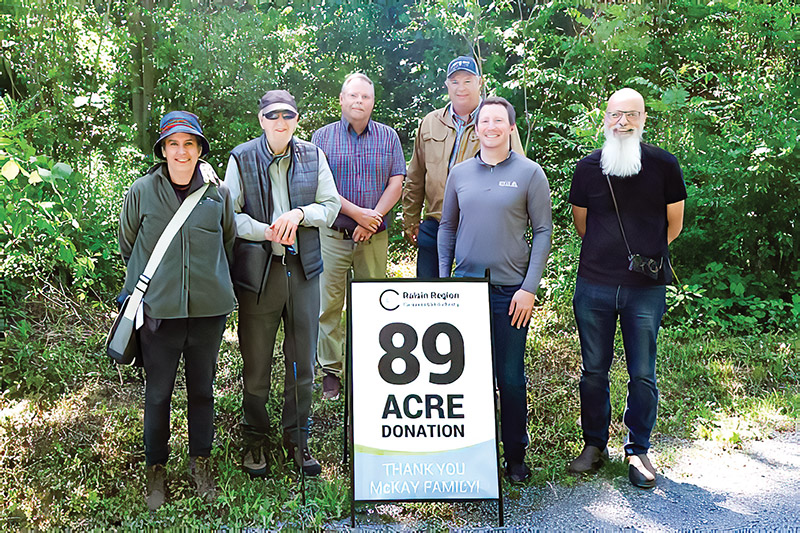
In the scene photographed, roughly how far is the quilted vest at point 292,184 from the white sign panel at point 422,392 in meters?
0.37

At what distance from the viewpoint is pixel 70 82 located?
6496mm

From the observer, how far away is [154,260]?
123 inches

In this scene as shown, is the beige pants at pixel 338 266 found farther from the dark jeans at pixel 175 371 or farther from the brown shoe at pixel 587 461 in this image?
the brown shoe at pixel 587 461

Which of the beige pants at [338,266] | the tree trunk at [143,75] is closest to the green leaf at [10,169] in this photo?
the beige pants at [338,266]

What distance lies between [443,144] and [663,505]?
230 centimetres

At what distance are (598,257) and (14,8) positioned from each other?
5280 mm

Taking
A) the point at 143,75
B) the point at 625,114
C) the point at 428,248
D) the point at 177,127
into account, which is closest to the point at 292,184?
the point at 177,127

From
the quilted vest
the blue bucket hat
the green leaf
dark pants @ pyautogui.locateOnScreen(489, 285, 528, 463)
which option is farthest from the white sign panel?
the green leaf

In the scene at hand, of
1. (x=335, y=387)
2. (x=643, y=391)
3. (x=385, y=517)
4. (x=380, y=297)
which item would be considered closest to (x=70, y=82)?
(x=335, y=387)

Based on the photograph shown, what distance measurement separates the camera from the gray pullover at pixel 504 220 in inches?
132

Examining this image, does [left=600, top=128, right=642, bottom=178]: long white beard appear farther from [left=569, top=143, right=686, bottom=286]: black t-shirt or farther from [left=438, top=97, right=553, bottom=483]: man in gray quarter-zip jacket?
[left=438, top=97, right=553, bottom=483]: man in gray quarter-zip jacket

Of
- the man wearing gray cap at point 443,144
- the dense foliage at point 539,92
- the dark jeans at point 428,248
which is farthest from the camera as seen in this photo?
the dense foliage at point 539,92

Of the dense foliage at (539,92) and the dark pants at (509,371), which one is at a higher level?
the dense foliage at (539,92)

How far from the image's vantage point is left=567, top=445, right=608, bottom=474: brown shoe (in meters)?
3.73
